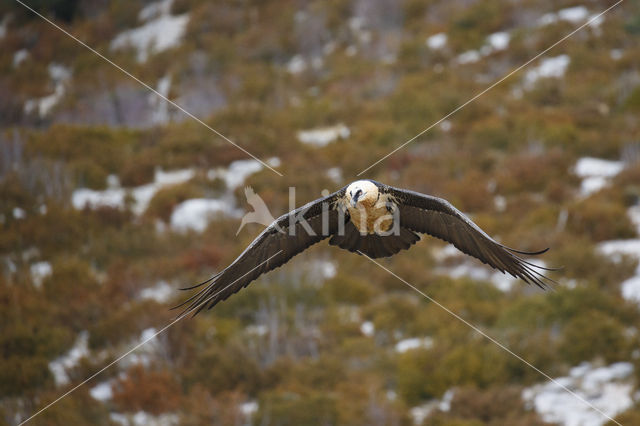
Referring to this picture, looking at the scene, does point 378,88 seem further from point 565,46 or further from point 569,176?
point 569,176

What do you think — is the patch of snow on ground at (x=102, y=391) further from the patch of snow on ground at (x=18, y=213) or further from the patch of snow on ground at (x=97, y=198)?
the patch of snow on ground at (x=97, y=198)

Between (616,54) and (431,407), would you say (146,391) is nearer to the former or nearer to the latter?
(431,407)

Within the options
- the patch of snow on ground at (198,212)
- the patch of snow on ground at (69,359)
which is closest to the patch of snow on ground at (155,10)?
the patch of snow on ground at (198,212)

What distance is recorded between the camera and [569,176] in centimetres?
1631

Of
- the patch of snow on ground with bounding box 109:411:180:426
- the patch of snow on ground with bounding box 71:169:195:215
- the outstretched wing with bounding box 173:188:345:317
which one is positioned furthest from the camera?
the patch of snow on ground with bounding box 71:169:195:215

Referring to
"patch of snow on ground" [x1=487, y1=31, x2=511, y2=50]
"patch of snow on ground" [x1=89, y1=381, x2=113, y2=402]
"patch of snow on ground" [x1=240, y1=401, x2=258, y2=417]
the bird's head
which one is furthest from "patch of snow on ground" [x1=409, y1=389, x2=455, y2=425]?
"patch of snow on ground" [x1=487, y1=31, x2=511, y2=50]

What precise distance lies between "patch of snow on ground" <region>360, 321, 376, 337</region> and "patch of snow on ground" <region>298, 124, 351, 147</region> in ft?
24.9

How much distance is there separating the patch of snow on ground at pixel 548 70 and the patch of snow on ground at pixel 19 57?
1543cm

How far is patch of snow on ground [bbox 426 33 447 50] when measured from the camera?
24031 mm

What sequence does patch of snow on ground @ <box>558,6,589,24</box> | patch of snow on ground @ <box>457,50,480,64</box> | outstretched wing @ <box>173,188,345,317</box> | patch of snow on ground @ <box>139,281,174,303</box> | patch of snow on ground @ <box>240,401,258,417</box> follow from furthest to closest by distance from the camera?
1. patch of snow on ground @ <box>558,6,589,24</box>
2. patch of snow on ground @ <box>457,50,480,64</box>
3. patch of snow on ground @ <box>139,281,174,303</box>
4. patch of snow on ground @ <box>240,401,258,417</box>
5. outstretched wing @ <box>173,188,345,317</box>

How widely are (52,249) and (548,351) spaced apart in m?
8.47

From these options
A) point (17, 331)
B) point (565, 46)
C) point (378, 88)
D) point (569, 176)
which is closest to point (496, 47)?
point (565, 46)

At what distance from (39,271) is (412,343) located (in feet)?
21.5

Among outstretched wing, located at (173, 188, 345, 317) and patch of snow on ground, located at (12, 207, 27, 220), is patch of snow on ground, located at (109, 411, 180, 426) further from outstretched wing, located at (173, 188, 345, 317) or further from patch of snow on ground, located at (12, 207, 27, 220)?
patch of snow on ground, located at (12, 207, 27, 220)
